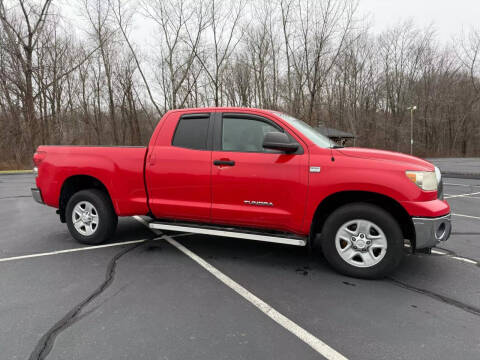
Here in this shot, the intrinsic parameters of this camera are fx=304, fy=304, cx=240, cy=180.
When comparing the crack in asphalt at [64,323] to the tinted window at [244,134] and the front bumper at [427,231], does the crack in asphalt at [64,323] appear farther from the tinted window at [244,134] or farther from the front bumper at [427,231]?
the front bumper at [427,231]

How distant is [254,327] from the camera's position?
8.11ft

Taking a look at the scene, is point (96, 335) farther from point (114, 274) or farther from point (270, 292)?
point (270, 292)

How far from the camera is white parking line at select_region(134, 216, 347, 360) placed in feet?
7.15

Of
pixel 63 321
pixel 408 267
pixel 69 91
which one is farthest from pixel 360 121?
pixel 63 321

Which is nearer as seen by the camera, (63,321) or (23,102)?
(63,321)

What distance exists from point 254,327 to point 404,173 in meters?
2.17

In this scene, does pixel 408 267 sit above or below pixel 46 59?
below

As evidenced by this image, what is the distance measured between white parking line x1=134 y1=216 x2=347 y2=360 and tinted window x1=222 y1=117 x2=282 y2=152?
4.90ft

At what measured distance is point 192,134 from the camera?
4.09 meters

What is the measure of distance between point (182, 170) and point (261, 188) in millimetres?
1091

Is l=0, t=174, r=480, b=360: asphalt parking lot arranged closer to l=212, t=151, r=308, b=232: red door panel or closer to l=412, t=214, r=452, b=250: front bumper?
l=412, t=214, r=452, b=250: front bumper

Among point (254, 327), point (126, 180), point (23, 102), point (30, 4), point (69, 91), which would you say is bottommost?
point (254, 327)

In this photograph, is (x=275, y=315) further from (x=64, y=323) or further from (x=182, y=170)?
(x=182, y=170)

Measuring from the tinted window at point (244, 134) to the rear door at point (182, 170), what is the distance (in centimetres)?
24
